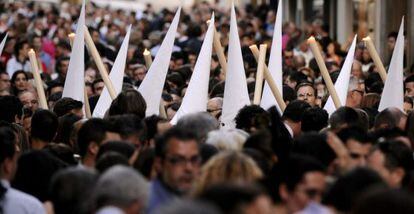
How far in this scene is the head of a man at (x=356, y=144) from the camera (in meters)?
10.9

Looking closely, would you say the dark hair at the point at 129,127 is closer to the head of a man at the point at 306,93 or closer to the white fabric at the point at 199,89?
the white fabric at the point at 199,89

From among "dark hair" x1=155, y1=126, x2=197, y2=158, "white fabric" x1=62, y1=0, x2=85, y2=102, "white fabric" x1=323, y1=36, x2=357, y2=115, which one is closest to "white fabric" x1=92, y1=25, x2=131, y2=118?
"white fabric" x1=62, y1=0, x2=85, y2=102

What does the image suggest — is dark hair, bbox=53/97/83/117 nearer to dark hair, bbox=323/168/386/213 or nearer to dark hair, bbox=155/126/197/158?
dark hair, bbox=155/126/197/158

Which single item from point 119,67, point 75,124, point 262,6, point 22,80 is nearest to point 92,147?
point 75,124

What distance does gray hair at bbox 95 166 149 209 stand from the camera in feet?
28.8

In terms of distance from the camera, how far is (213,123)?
472 inches

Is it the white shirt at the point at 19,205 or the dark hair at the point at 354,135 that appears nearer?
the white shirt at the point at 19,205

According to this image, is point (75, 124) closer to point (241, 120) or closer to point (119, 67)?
point (241, 120)

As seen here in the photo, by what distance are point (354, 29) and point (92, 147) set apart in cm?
2228

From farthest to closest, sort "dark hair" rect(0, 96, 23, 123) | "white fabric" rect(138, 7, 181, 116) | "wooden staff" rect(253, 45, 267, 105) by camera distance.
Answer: "white fabric" rect(138, 7, 181, 116) < "wooden staff" rect(253, 45, 267, 105) < "dark hair" rect(0, 96, 23, 123)

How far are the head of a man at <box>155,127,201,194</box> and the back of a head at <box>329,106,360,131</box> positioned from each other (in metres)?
3.13

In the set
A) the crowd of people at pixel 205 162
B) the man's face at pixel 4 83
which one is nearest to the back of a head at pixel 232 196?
the crowd of people at pixel 205 162

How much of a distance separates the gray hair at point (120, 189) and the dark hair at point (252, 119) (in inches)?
138

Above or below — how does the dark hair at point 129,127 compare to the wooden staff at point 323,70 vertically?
above
